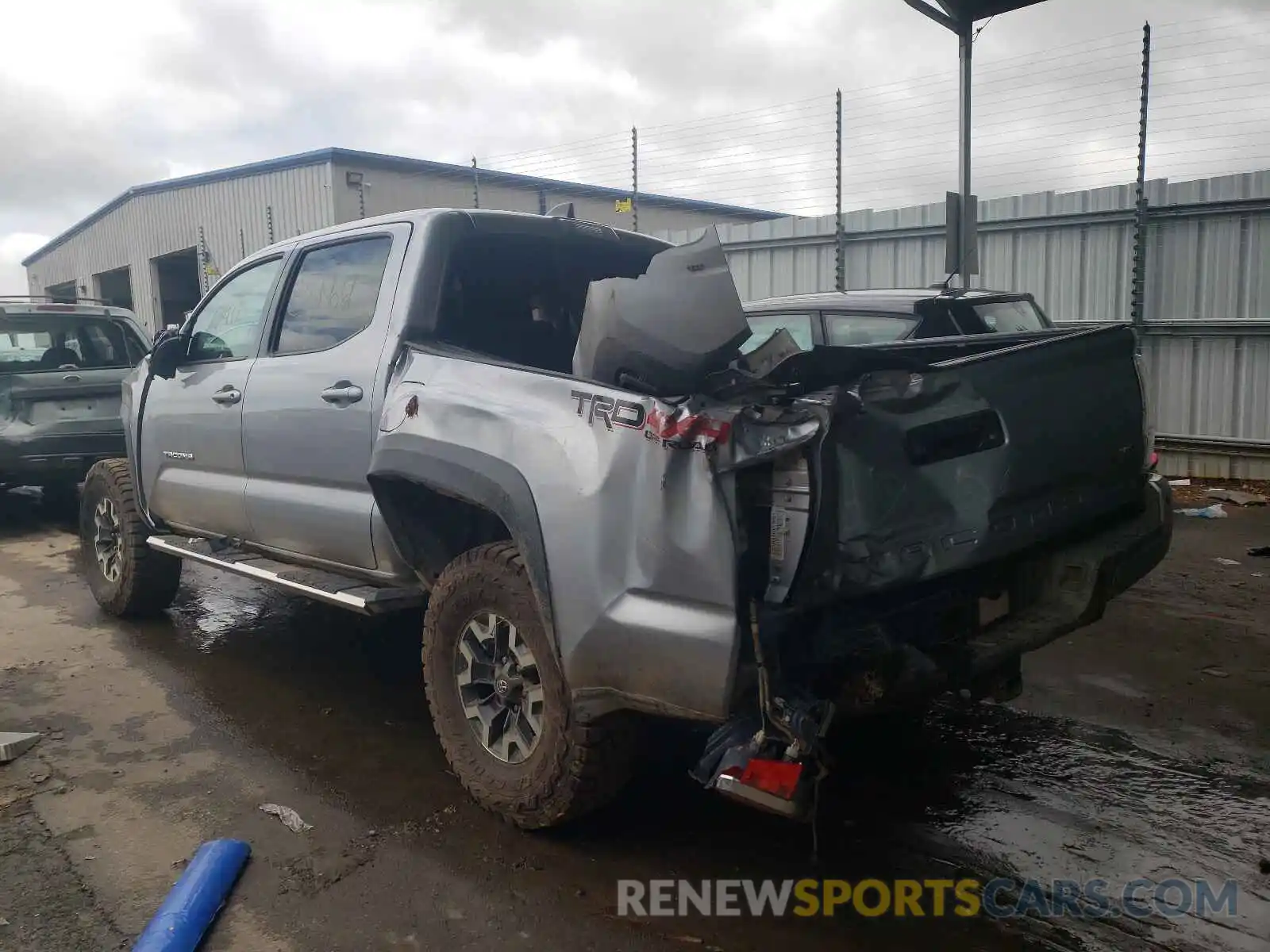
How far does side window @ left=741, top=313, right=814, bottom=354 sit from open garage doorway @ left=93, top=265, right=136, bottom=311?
2350 centimetres

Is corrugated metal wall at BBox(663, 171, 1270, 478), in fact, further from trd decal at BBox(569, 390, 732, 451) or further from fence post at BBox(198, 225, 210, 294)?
fence post at BBox(198, 225, 210, 294)

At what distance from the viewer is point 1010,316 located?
707cm

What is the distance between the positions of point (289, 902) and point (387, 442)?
150cm

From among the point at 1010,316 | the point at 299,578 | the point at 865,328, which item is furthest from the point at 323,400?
the point at 1010,316

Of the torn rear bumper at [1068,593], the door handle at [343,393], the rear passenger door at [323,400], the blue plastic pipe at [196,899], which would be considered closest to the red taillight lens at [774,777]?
the torn rear bumper at [1068,593]

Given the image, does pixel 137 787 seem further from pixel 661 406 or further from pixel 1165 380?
pixel 1165 380

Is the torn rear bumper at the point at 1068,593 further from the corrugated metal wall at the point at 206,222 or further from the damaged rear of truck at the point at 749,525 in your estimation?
the corrugated metal wall at the point at 206,222

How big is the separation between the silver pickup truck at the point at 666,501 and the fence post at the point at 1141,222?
654 cm

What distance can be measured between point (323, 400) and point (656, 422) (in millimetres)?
1876

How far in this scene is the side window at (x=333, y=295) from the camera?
4062mm

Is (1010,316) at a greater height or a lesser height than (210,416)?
greater

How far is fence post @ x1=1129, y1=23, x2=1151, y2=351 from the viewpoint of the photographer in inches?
364

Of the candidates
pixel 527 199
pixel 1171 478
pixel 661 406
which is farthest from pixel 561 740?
pixel 527 199

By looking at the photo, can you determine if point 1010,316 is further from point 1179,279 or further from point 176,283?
point 176,283
